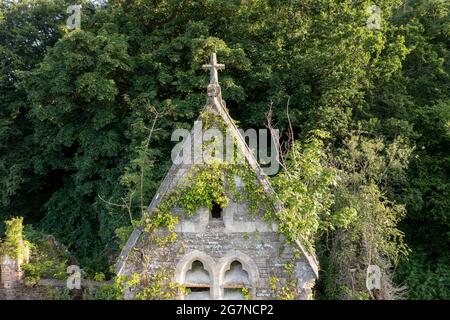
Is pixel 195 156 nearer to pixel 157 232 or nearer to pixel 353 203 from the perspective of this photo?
pixel 157 232

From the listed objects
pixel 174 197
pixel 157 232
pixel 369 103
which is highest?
pixel 369 103

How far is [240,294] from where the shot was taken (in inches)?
311

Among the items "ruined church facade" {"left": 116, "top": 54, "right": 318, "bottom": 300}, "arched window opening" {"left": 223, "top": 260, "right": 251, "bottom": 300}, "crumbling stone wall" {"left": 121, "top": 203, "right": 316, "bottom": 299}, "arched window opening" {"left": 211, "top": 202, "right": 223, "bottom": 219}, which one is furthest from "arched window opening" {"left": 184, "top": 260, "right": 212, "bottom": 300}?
"arched window opening" {"left": 211, "top": 202, "right": 223, "bottom": 219}

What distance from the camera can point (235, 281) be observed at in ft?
25.8

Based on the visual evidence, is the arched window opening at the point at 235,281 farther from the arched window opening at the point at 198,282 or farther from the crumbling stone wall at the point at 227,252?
the arched window opening at the point at 198,282

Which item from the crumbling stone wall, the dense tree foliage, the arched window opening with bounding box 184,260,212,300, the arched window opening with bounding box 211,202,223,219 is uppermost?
the dense tree foliage

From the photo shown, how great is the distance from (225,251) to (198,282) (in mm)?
873

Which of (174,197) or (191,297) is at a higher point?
(174,197)

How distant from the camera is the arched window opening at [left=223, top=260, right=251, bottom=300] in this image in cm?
784

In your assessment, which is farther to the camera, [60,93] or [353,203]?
[60,93]

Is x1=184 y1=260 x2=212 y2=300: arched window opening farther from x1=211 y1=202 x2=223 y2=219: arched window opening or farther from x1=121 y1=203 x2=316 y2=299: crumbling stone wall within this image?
x1=211 y1=202 x2=223 y2=219: arched window opening

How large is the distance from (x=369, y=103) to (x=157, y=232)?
12.1 metres
